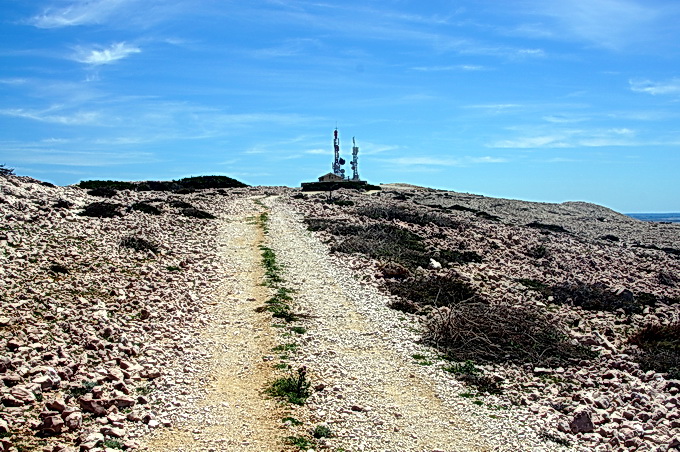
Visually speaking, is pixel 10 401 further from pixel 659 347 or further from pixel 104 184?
pixel 104 184

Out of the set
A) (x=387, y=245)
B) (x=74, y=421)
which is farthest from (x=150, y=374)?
(x=387, y=245)

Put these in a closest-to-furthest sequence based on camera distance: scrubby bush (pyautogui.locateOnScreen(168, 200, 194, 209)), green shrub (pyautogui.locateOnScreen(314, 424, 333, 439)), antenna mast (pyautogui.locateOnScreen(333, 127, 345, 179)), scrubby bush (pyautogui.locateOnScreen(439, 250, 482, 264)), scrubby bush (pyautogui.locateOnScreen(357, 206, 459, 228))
Result: green shrub (pyautogui.locateOnScreen(314, 424, 333, 439)) → scrubby bush (pyautogui.locateOnScreen(439, 250, 482, 264)) → scrubby bush (pyautogui.locateOnScreen(357, 206, 459, 228)) → scrubby bush (pyautogui.locateOnScreen(168, 200, 194, 209)) → antenna mast (pyautogui.locateOnScreen(333, 127, 345, 179))

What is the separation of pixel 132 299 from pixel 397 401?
7.64 m

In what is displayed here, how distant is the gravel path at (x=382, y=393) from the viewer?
8227 millimetres

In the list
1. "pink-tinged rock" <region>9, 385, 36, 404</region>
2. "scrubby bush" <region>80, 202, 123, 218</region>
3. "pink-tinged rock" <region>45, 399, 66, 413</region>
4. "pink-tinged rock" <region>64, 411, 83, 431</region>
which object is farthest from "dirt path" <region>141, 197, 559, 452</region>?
"scrubby bush" <region>80, 202, 123, 218</region>

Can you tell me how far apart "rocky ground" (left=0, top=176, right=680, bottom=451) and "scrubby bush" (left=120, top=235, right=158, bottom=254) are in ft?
0.24

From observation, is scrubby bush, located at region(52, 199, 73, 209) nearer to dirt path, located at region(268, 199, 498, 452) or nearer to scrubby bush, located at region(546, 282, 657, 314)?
dirt path, located at region(268, 199, 498, 452)

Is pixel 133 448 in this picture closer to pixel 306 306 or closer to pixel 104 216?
pixel 306 306

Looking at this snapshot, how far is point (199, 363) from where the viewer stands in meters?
10.8

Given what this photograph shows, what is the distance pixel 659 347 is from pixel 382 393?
6.95m

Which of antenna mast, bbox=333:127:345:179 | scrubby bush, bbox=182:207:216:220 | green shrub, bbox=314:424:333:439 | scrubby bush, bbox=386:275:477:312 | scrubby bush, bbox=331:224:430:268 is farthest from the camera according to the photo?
antenna mast, bbox=333:127:345:179

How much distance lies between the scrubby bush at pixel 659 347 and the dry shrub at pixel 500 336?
1190 mm

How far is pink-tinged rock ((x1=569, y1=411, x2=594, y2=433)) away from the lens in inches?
335

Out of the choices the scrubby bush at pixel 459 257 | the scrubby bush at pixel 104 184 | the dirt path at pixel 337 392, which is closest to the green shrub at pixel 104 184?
the scrubby bush at pixel 104 184
